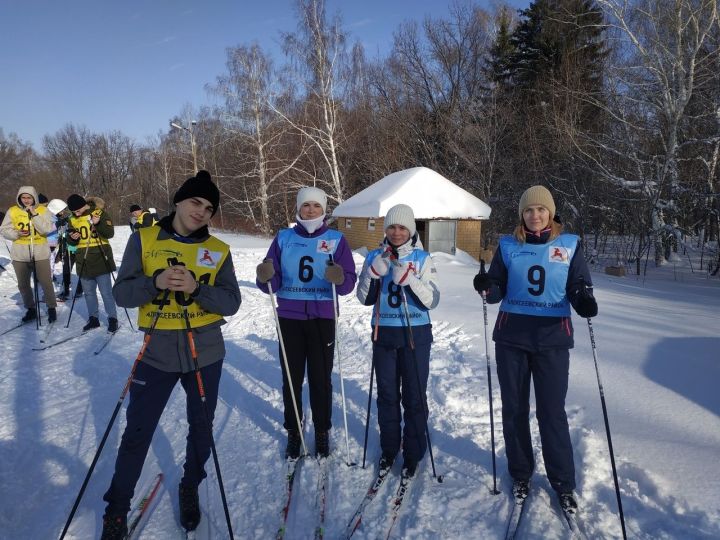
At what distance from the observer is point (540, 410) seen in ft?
8.75

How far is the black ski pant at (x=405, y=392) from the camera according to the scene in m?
2.92

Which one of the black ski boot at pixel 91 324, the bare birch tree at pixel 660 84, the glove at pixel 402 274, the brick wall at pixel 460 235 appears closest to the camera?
the glove at pixel 402 274

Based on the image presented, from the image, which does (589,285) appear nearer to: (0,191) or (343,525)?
(343,525)

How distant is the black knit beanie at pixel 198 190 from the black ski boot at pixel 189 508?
1722 mm

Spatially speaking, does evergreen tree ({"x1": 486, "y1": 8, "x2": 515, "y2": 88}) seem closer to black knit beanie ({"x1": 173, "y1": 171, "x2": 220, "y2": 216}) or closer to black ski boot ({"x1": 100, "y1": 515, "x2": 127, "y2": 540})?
black knit beanie ({"x1": 173, "y1": 171, "x2": 220, "y2": 216})

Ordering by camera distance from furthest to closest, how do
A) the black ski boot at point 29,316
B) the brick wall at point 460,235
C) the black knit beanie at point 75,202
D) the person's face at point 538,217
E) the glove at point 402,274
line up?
the brick wall at point 460,235, the black ski boot at point 29,316, the black knit beanie at point 75,202, the glove at point 402,274, the person's face at point 538,217

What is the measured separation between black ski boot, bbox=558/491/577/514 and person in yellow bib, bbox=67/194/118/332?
246 inches

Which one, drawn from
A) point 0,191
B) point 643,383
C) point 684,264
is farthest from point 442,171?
point 0,191

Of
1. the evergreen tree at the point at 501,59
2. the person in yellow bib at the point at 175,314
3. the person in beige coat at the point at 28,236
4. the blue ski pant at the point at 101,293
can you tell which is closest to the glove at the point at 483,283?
the person in yellow bib at the point at 175,314

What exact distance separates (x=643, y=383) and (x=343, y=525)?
3.30 m

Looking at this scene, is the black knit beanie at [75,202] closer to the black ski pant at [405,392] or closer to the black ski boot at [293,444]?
the black ski boot at [293,444]

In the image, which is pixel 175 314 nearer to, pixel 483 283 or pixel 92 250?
pixel 483 283

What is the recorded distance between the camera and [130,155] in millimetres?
48344

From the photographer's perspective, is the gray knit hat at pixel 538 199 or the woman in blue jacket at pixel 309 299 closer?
the gray knit hat at pixel 538 199
